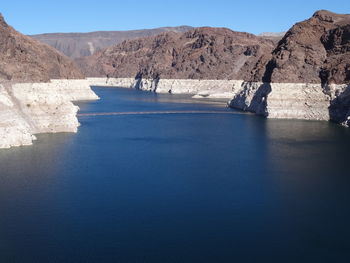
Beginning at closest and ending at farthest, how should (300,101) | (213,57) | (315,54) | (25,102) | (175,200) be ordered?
(175,200)
(25,102)
(300,101)
(315,54)
(213,57)

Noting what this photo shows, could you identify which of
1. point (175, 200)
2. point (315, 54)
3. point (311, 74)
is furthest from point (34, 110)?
point (315, 54)

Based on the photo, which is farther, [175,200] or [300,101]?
[300,101]

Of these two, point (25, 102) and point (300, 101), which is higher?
point (300, 101)

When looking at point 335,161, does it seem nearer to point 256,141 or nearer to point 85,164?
point 256,141

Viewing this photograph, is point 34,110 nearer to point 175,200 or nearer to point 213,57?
point 175,200

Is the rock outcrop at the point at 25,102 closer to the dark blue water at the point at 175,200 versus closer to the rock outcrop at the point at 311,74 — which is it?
the dark blue water at the point at 175,200

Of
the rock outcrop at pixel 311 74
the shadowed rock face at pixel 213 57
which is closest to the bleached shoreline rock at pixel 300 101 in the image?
the rock outcrop at pixel 311 74

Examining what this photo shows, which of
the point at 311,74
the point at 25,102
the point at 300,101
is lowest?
the point at 25,102
